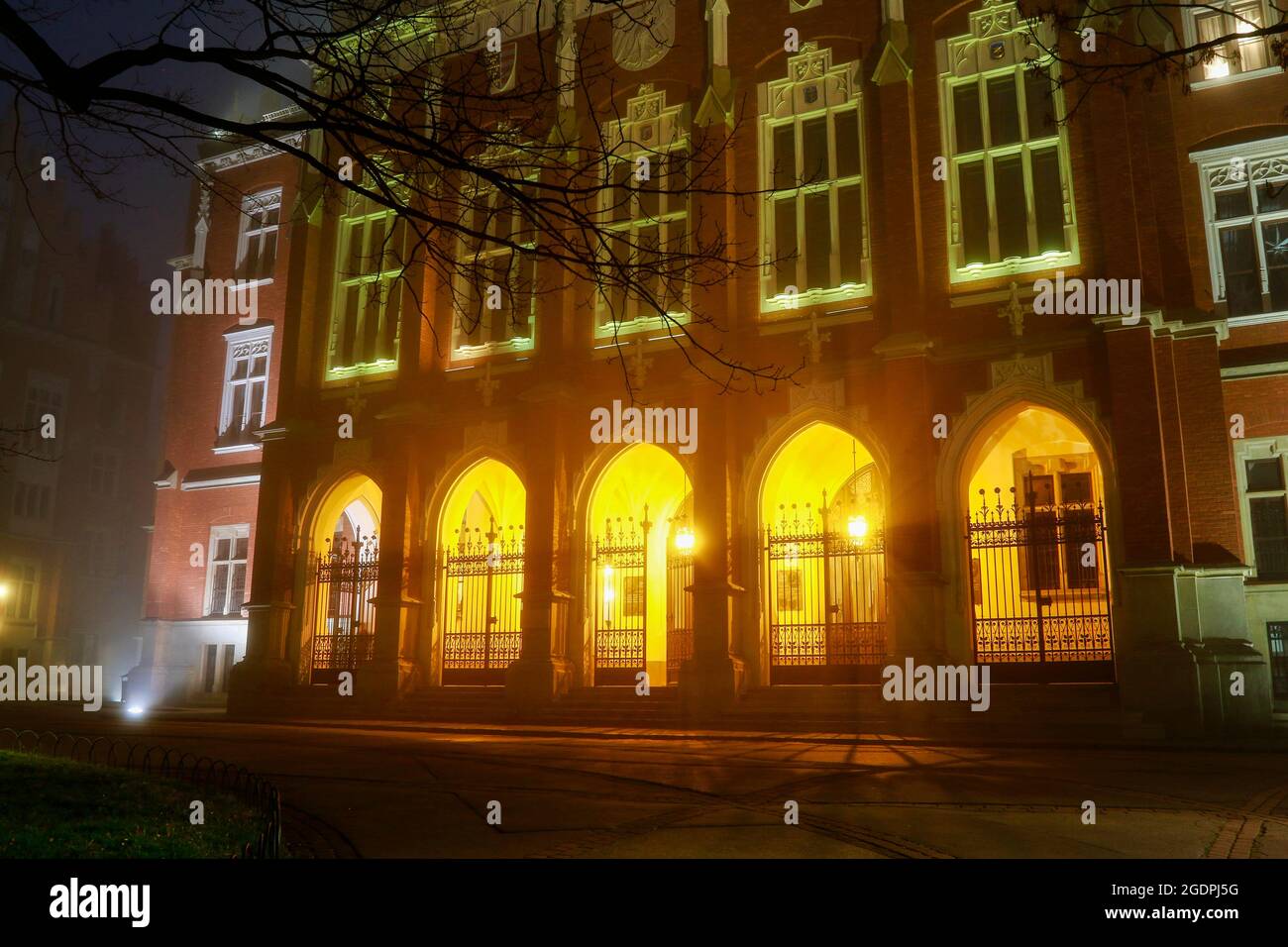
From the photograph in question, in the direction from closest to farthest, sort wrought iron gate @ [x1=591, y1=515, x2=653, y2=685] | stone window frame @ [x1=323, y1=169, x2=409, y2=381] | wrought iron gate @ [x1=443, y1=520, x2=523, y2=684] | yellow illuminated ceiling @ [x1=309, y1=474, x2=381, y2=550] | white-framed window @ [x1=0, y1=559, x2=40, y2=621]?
1. wrought iron gate @ [x1=591, y1=515, x2=653, y2=685]
2. wrought iron gate @ [x1=443, y1=520, x2=523, y2=684]
3. yellow illuminated ceiling @ [x1=309, y1=474, x2=381, y2=550]
4. stone window frame @ [x1=323, y1=169, x2=409, y2=381]
5. white-framed window @ [x1=0, y1=559, x2=40, y2=621]

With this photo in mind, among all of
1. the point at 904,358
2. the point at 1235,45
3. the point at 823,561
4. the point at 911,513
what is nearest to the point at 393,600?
the point at 823,561

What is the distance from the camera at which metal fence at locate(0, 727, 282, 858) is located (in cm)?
511

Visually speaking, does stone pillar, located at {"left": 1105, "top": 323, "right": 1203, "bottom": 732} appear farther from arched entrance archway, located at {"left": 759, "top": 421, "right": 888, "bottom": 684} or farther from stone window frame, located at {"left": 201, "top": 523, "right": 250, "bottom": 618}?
stone window frame, located at {"left": 201, "top": 523, "right": 250, "bottom": 618}

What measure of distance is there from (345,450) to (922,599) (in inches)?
487

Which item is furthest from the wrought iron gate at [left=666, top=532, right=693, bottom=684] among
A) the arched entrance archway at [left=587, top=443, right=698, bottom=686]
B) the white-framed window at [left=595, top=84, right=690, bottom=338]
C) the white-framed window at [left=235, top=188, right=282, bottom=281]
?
the white-framed window at [left=235, top=188, right=282, bottom=281]

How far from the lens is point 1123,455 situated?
15125 millimetres

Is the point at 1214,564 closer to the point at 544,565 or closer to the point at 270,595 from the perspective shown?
the point at 544,565

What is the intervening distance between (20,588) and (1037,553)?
3462 cm

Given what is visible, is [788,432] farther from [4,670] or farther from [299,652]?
[4,670]

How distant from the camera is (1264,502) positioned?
15672 mm

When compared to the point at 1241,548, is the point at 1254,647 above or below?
below

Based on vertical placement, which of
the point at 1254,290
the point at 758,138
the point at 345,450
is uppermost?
the point at 758,138

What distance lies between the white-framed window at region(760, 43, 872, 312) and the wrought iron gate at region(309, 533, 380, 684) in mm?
9792
